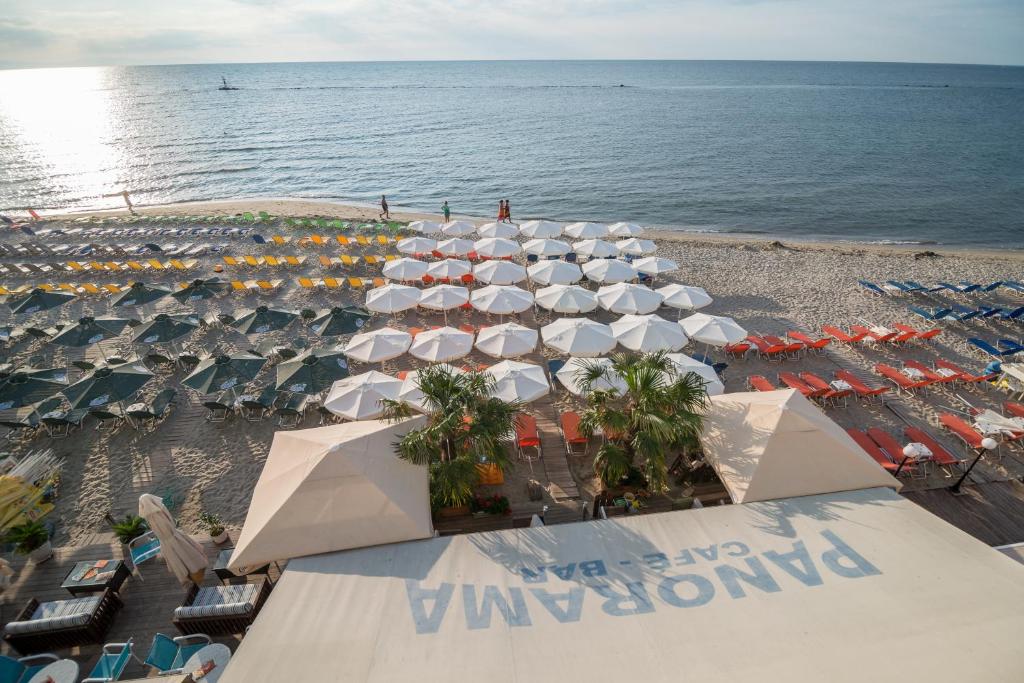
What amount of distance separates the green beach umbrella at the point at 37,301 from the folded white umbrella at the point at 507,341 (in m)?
13.9

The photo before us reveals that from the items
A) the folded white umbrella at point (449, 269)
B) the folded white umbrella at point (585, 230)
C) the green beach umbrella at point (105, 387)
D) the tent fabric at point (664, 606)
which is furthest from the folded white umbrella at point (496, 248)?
the tent fabric at point (664, 606)

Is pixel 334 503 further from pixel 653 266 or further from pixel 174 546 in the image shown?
pixel 653 266

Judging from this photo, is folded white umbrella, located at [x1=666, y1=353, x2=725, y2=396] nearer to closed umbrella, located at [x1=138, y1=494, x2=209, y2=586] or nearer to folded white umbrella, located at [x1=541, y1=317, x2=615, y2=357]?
folded white umbrella, located at [x1=541, y1=317, x2=615, y2=357]

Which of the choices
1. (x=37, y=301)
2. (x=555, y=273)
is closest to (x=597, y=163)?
(x=555, y=273)

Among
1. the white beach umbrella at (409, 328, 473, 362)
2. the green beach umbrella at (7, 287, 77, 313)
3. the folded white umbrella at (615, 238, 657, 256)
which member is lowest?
the green beach umbrella at (7, 287, 77, 313)

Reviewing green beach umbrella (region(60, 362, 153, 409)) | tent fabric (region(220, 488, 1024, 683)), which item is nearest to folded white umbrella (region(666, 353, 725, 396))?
tent fabric (region(220, 488, 1024, 683))

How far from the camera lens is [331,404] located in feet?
30.9

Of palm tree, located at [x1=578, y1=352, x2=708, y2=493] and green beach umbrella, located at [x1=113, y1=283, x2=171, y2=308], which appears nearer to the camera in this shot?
palm tree, located at [x1=578, y1=352, x2=708, y2=493]

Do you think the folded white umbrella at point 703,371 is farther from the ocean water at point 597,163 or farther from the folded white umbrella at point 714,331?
the ocean water at point 597,163

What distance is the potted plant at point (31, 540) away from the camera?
7188 millimetres

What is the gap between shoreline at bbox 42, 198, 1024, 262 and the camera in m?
23.3

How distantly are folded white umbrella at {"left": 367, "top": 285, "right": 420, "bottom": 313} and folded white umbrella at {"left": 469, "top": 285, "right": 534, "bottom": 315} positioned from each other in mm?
1923

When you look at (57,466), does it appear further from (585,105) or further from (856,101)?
(856,101)

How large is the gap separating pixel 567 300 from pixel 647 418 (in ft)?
23.4
